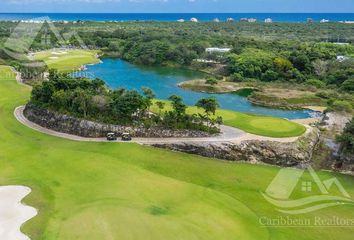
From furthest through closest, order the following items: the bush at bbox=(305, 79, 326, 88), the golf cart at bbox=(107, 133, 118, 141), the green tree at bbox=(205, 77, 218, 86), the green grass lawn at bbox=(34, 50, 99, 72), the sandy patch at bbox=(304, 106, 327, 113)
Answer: the green grass lawn at bbox=(34, 50, 99, 72) < the green tree at bbox=(205, 77, 218, 86) < the bush at bbox=(305, 79, 326, 88) < the sandy patch at bbox=(304, 106, 327, 113) < the golf cart at bbox=(107, 133, 118, 141)

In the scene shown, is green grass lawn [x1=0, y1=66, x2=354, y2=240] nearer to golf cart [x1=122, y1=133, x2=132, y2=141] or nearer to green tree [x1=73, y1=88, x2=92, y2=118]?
golf cart [x1=122, y1=133, x2=132, y2=141]

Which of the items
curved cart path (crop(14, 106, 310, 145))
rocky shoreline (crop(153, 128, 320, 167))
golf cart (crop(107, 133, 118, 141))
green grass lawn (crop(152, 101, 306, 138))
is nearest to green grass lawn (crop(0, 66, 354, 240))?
golf cart (crop(107, 133, 118, 141))

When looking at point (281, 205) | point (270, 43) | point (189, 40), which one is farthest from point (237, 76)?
point (281, 205)

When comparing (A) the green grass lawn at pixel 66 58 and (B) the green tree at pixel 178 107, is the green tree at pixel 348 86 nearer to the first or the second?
(B) the green tree at pixel 178 107

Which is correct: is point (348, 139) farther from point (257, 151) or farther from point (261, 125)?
point (261, 125)

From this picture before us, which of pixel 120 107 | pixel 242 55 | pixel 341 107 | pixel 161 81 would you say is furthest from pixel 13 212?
pixel 242 55

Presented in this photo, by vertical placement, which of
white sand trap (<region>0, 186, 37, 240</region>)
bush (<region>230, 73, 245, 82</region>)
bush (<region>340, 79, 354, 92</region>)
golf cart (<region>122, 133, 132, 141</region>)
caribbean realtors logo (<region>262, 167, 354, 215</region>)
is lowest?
caribbean realtors logo (<region>262, 167, 354, 215</region>)
